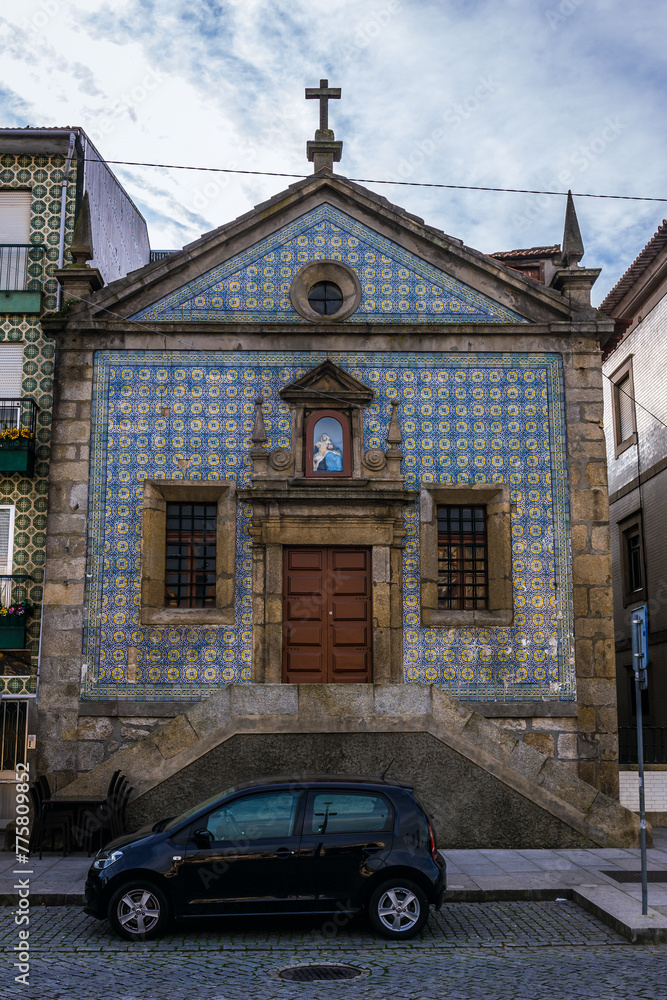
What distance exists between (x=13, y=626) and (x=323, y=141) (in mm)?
10220

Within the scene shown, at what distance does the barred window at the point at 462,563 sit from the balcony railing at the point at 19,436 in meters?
7.11

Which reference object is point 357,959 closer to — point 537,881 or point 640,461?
point 537,881

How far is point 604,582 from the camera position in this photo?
661 inches

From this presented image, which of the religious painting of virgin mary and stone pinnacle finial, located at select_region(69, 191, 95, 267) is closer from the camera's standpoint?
the religious painting of virgin mary

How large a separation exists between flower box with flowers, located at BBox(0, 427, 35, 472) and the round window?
17.8ft

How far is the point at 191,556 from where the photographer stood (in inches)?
680

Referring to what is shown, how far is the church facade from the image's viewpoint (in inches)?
650

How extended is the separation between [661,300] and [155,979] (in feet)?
61.7

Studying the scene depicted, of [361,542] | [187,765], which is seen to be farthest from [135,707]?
[361,542]

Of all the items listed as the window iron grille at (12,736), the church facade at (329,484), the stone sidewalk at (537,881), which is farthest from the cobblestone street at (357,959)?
the window iron grille at (12,736)

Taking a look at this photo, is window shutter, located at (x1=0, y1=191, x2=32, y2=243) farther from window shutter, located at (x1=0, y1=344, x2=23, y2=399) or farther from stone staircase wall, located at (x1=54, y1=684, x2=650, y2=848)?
stone staircase wall, located at (x1=54, y1=684, x2=650, y2=848)

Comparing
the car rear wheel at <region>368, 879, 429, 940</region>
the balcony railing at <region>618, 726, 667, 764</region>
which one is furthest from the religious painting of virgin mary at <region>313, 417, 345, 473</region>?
the car rear wheel at <region>368, 879, 429, 940</region>

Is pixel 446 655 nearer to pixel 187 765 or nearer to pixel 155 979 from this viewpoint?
pixel 187 765

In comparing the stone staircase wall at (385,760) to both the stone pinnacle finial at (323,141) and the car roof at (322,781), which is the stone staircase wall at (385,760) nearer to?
the car roof at (322,781)
